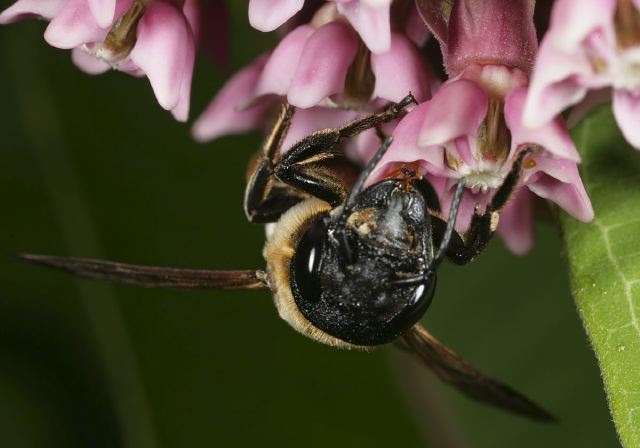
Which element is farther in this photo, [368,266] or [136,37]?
[136,37]

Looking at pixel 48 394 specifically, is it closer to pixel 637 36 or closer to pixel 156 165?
pixel 156 165

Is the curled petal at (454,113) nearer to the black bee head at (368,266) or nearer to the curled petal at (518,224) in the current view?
the black bee head at (368,266)

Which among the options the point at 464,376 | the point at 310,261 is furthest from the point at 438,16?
the point at 464,376

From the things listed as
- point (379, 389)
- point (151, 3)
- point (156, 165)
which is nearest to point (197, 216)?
point (156, 165)

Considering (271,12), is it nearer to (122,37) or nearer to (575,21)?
(122,37)

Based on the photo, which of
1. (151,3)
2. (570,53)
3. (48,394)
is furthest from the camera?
(48,394)

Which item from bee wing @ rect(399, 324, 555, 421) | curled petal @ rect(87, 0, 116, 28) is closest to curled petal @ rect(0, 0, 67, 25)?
curled petal @ rect(87, 0, 116, 28)

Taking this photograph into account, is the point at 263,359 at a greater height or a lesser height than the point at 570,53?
lesser
